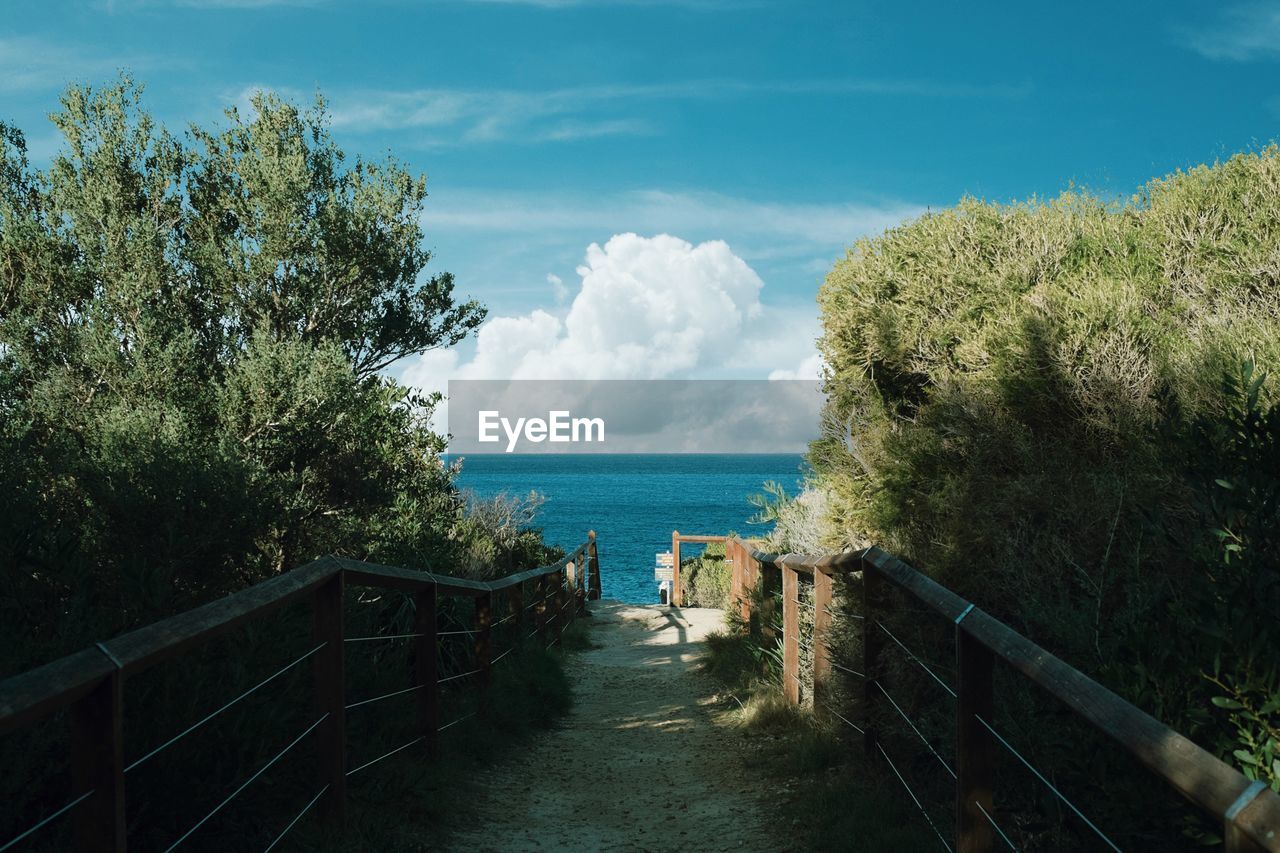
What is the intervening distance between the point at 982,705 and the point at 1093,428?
5.53 meters

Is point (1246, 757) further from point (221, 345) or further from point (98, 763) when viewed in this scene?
point (221, 345)

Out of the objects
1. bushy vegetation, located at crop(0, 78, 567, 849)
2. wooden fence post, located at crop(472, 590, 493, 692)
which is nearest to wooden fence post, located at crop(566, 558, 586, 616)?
bushy vegetation, located at crop(0, 78, 567, 849)

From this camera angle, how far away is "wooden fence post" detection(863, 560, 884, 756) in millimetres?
4996

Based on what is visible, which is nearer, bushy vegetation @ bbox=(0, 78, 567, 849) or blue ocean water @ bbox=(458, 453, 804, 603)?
bushy vegetation @ bbox=(0, 78, 567, 849)

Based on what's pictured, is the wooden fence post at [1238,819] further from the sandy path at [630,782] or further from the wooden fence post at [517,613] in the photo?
the wooden fence post at [517,613]

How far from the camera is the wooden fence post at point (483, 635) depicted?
683cm

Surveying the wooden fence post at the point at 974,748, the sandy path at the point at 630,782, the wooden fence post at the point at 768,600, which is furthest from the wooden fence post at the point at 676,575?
the wooden fence post at the point at 974,748

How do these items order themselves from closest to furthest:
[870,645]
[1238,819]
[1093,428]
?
[1238,819], [870,645], [1093,428]

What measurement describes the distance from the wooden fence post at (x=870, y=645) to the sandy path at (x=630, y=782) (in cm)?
67

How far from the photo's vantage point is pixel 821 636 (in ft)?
19.8

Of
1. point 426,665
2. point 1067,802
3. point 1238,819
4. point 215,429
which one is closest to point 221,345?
point 215,429

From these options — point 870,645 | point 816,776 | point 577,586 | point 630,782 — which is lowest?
point 577,586

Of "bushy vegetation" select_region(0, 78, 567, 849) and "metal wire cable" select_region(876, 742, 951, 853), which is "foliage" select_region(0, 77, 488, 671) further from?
"metal wire cable" select_region(876, 742, 951, 853)

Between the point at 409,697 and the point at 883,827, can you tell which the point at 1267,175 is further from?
the point at 409,697
